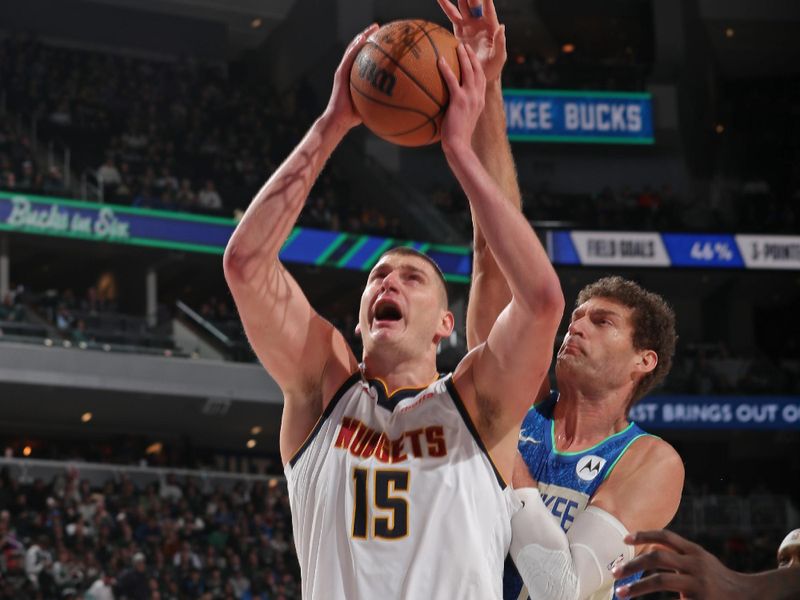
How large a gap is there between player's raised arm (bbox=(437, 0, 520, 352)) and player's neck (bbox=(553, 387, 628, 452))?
1.36ft

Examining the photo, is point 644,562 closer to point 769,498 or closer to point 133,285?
point 769,498

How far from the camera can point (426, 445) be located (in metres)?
3.95

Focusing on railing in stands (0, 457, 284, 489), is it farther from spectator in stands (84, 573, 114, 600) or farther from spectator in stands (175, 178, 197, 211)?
spectator in stands (175, 178, 197, 211)

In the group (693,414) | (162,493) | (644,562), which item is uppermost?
(693,414)

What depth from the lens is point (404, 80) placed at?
4055 mm

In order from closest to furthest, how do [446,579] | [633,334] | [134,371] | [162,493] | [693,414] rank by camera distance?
[446,579] → [633,334] → [162,493] → [134,371] → [693,414]

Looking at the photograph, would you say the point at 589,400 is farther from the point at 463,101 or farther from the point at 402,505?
the point at 463,101

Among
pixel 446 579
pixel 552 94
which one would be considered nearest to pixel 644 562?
pixel 446 579

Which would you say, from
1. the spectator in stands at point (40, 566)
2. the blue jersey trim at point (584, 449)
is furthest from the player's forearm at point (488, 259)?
the spectator in stands at point (40, 566)

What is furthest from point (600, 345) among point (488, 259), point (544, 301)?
point (544, 301)

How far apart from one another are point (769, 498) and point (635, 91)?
1086 centimetres

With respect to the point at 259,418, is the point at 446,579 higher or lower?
lower

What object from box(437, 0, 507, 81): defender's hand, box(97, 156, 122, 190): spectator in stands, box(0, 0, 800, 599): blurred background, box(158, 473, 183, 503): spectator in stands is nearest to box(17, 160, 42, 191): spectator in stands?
box(0, 0, 800, 599): blurred background

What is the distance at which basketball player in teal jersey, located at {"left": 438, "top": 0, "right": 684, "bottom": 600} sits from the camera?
421 cm
